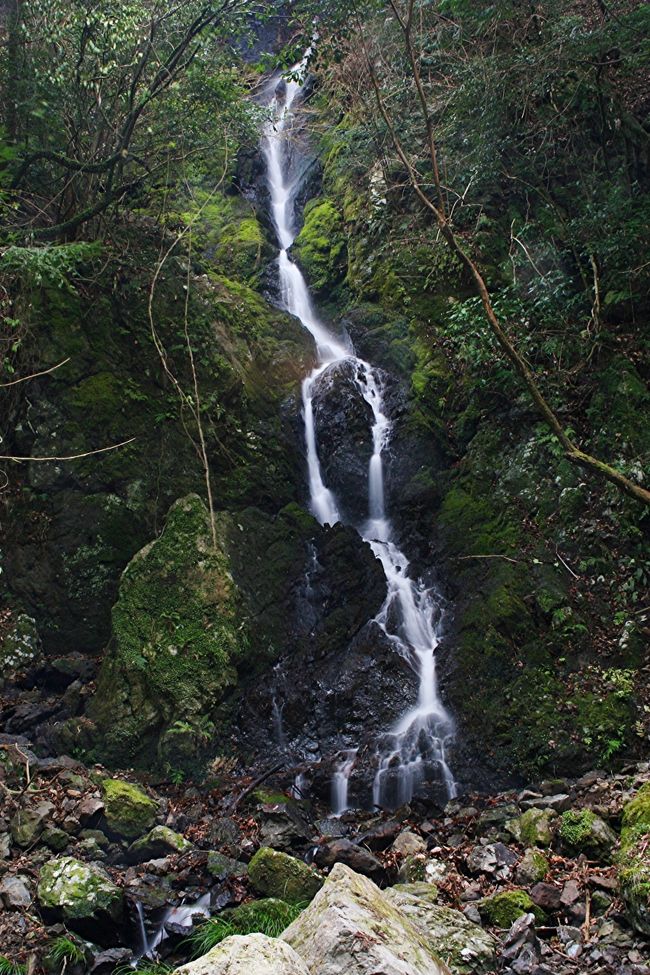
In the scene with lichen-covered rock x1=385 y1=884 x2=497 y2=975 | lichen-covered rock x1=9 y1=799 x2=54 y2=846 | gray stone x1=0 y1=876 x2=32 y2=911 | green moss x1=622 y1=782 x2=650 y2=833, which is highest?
lichen-covered rock x1=9 y1=799 x2=54 y2=846

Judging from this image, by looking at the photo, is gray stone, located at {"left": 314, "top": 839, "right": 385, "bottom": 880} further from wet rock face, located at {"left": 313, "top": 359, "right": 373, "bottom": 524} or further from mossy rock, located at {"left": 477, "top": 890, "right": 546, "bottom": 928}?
wet rock face, located at {"left": 313, "top": 359, "right": 373, "bottom": 524}

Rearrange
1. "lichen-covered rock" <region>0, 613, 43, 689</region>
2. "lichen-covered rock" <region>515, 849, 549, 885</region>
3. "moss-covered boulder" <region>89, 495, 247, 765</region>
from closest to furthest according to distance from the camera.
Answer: "lichen-covered rock" <region>515, 849, 549, 885</region>
"moss-covered boulder" <region>89, 495, 247, 765</region>
"lichen-covered rock" <region>0, 613, 43, 689</region>

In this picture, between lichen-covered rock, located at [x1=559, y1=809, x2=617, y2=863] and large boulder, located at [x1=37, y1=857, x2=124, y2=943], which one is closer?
large boulder, located at [x1=37, y1=857, x2=124, y2=943]

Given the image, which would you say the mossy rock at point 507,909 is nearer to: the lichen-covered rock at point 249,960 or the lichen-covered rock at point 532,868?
the lichen-covered rock at point 532,868

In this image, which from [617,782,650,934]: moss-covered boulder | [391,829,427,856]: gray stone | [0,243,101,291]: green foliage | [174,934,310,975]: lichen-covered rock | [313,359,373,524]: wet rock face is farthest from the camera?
[313,359,373,524]: wet rock face

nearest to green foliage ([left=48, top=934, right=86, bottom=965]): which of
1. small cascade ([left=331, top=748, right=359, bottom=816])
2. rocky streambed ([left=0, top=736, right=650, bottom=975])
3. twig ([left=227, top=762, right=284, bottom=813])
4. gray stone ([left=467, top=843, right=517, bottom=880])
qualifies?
rocky streambed ([left=0, top=736, right=650, bottom=975])

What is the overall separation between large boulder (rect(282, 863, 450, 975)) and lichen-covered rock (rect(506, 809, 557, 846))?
2.40 meters

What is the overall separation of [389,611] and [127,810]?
12.1 ft

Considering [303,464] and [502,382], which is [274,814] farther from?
[502,382]

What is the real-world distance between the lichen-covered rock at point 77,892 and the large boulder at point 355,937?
234 centimetres

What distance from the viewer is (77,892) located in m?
4.66

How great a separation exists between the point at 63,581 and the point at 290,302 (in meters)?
7.54

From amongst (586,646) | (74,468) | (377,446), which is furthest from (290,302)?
(586,646)

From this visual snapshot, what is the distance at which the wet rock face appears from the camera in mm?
9945
